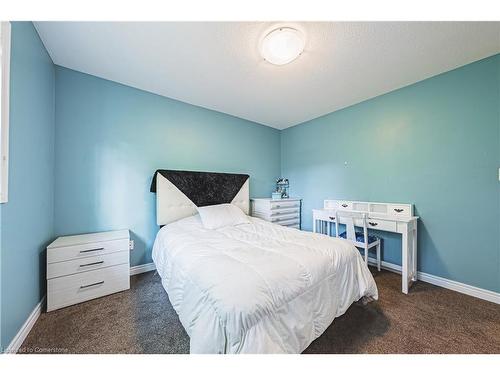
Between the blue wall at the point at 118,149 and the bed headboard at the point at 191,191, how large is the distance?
15cm

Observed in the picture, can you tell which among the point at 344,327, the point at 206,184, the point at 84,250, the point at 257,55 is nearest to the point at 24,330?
the point at 84,250

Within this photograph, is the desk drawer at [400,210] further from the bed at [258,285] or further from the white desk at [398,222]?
the bed at [258,285]

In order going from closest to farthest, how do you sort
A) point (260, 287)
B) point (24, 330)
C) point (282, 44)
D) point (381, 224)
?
point (260, 287) < point (24, 330) < point (282, 44) < point (381, 224)

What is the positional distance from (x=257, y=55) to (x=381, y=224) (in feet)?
7.35

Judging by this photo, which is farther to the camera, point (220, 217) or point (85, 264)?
point (220, 217)

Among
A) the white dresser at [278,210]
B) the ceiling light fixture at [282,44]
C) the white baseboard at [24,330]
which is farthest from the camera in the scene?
the white dresser at [278,210]

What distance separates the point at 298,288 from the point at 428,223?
2014 millimetres

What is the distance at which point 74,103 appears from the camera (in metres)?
1.91

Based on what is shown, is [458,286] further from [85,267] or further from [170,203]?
[85,267]

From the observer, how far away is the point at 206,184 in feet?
8.82

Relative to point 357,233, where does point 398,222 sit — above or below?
above

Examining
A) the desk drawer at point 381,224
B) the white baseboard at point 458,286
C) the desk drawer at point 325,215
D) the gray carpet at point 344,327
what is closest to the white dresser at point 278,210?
the desk drawer at point 325,215

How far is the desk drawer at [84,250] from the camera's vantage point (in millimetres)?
1540
